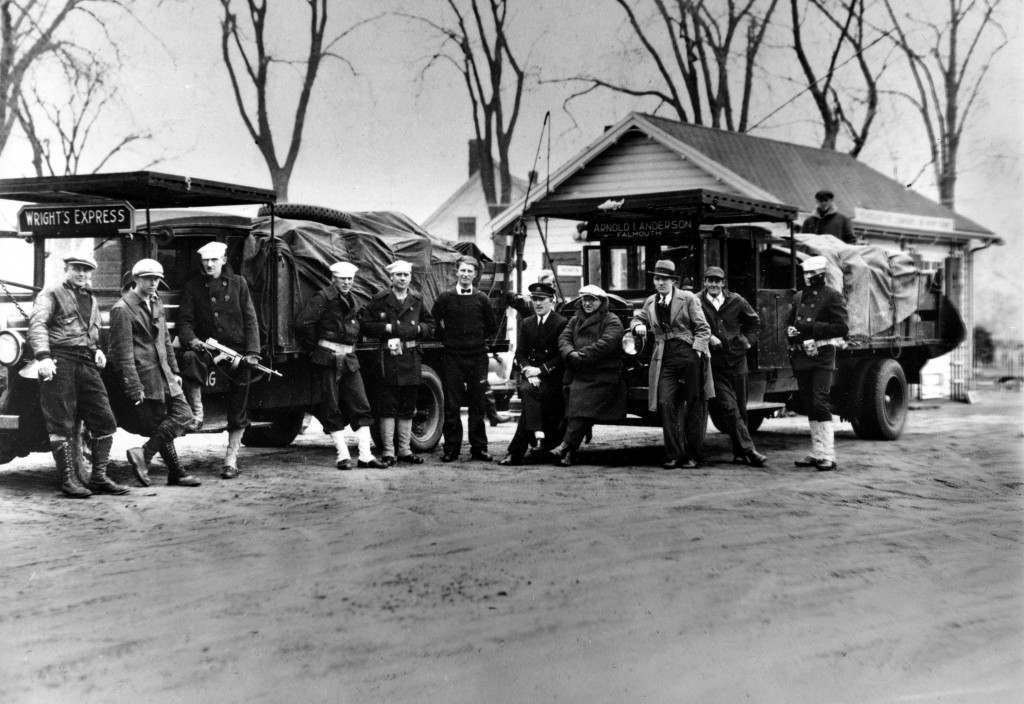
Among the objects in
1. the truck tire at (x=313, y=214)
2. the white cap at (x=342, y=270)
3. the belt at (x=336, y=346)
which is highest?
the truck tire at (x=313, y=214)

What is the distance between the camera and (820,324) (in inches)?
448

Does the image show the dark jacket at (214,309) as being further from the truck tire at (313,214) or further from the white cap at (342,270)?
the truck tire at (313,214)

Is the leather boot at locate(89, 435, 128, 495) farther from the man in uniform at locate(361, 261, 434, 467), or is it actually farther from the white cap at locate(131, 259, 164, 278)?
the man in uniform at locate(361, 261, 434, 467)

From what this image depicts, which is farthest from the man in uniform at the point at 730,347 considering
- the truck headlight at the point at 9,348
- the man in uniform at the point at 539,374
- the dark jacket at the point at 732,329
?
the truck headlight at the point at 9,348

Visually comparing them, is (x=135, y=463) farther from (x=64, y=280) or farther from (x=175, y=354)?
(x=64, y=280)

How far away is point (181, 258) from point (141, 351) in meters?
1.78

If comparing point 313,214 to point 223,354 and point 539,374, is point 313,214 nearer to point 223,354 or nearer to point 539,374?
point 223,354

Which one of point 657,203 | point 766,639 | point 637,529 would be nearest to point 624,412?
point 657,203

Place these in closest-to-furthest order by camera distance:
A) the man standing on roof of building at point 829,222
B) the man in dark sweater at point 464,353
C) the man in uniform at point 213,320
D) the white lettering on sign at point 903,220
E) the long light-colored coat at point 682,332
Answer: the man in uniform at point 213,320 < the long light-colored coat at point 682,332 < the man in dark sweater at point 464,353 < the man standing on roof of building at point 829,222 < the white lettering on sign at point 903,220

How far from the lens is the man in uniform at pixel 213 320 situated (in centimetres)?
1007

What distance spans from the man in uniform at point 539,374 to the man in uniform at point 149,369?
3.19 m

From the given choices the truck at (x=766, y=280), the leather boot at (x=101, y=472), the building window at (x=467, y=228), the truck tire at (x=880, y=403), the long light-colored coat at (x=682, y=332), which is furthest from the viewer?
the building window at (x=467, y=228)

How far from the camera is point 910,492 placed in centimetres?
973

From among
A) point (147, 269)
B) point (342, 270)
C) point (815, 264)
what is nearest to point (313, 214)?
point (342, 270)
